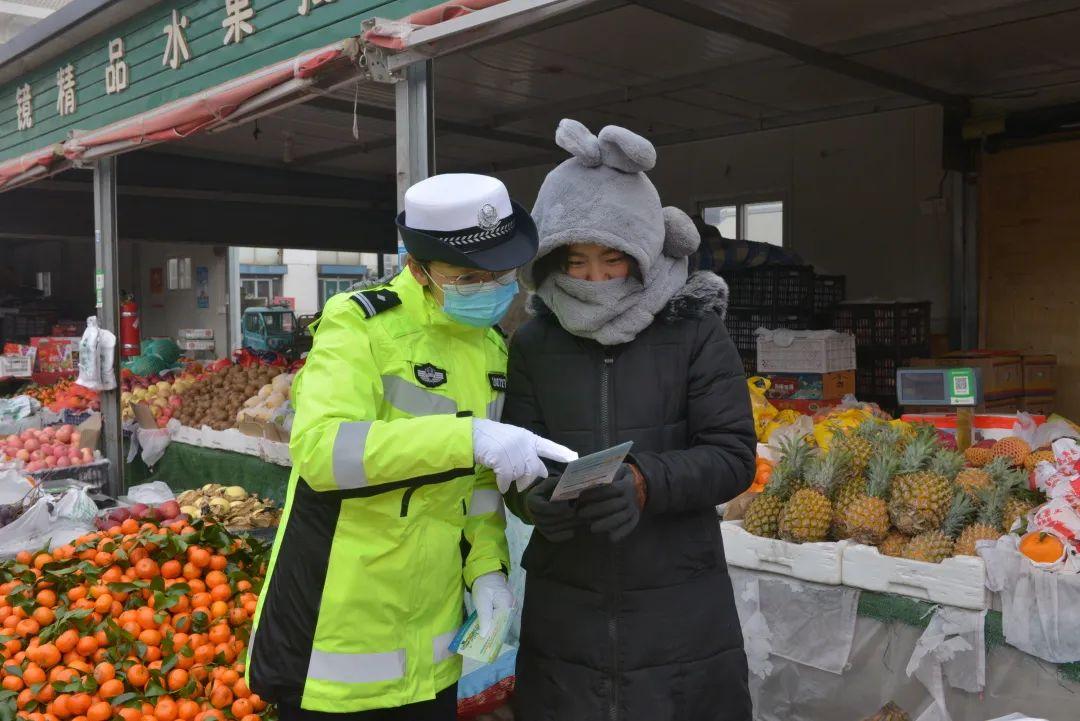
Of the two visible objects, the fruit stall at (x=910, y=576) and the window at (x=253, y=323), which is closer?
the fruit stall at (x=910, y=576)

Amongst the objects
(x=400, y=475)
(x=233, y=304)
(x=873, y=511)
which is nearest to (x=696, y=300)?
(x=400, y=475)

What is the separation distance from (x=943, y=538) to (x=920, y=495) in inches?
6.6

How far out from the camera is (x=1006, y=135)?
8.44 metres

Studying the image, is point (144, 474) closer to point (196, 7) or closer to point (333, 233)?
point (196, 7)

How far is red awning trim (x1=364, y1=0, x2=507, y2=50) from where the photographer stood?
136 inches

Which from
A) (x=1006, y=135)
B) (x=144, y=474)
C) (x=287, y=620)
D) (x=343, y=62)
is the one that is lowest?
(x=144, y=474)

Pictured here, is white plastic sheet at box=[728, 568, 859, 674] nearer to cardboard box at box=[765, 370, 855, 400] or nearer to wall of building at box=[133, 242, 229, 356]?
cardboard box at box=[765, 370, 855, 400]

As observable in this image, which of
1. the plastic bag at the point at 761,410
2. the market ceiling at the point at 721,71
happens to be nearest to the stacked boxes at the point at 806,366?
the plastic bag at the point at 761,410

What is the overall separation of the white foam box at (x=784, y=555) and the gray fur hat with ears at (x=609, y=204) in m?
1.66

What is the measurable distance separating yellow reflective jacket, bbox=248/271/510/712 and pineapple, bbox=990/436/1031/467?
264 centimetres

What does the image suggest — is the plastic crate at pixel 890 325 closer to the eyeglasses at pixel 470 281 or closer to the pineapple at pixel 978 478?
the pineapple at pixel 978 478

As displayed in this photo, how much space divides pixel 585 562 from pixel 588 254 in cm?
68

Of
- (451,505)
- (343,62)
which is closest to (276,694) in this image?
(451,505)

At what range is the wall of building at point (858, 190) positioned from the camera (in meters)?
9.02
